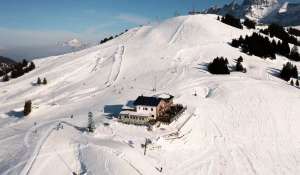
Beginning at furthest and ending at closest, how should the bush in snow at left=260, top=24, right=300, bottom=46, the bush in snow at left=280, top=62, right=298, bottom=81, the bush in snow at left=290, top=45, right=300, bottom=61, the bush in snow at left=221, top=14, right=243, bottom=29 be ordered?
→ 1. the bush in snow at left=221, top=14, right=243, bottom=29
2. the bush in snow at left=260, top=24, right=300, bottom=46
3. the bush in snow at left=290, top=45, right=300, bottom=61
4. the bush in snow at left=280, top=62, right=298, bottom=81

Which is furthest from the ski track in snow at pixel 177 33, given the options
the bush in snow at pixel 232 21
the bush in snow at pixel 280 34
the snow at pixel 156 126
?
the bush in snow at pixel 280 34

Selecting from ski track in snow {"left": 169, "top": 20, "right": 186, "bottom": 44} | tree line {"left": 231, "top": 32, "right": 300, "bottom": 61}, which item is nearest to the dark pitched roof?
tree line {"left": 231, "top": 32, "right": 300, "bottom": 61}

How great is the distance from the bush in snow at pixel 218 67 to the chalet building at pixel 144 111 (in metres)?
26.4

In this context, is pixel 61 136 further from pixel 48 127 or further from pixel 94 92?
pixel 94 92

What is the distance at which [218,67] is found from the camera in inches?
3167

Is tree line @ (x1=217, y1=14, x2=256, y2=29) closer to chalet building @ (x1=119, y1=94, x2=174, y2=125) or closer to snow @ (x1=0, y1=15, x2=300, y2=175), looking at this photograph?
snow @ (x1=0, y1=15, x2=300, y2=175)

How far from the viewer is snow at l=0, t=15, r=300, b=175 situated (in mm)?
42031

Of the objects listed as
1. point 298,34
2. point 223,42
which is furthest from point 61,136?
point 298,34

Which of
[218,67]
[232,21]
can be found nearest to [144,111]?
[218,67]

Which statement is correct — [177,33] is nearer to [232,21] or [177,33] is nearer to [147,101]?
[232,21]

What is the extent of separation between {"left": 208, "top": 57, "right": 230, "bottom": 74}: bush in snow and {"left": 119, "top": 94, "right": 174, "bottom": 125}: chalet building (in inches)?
1037

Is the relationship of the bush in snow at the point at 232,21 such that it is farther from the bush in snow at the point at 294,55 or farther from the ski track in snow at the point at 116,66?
the ski track in snow at the point at 116,66

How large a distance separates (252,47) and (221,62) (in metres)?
20.0

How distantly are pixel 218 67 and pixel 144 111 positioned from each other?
31360 millimetres
